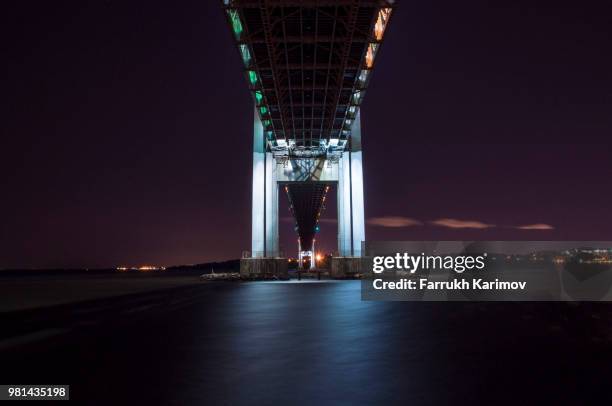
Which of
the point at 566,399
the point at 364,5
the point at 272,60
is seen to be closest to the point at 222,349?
the point at 566,399

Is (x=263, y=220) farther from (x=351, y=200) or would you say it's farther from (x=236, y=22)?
(x=236, y=22)

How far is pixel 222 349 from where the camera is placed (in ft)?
33.1

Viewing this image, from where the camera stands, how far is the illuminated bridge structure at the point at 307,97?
2655cm

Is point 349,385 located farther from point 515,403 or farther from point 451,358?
point 451,358

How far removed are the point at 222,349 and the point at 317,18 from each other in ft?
70.2

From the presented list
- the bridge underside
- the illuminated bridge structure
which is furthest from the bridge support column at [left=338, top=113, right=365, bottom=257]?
the bridge underside

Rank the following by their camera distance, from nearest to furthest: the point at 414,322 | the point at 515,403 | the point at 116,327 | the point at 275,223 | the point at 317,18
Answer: the point at 515,403
the point at 116,327
the point at 414,322
the point at 317,18
the point at 275,223

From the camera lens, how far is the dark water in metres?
6.69

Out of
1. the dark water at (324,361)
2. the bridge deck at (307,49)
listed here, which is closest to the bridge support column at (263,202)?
the bridge deck at (307,49)

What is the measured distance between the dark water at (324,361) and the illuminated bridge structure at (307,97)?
692 inches

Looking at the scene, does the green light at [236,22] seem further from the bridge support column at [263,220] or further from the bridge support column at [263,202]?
the bridge support column at [263,202]

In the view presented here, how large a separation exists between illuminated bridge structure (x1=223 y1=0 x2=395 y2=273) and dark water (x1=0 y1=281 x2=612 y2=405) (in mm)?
17581

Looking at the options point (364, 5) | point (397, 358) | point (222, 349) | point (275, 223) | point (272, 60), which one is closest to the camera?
point (397, 358)

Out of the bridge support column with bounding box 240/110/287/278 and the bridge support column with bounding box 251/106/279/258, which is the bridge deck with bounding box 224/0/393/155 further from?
the bridge support column with bounding box 240/110/287/278
